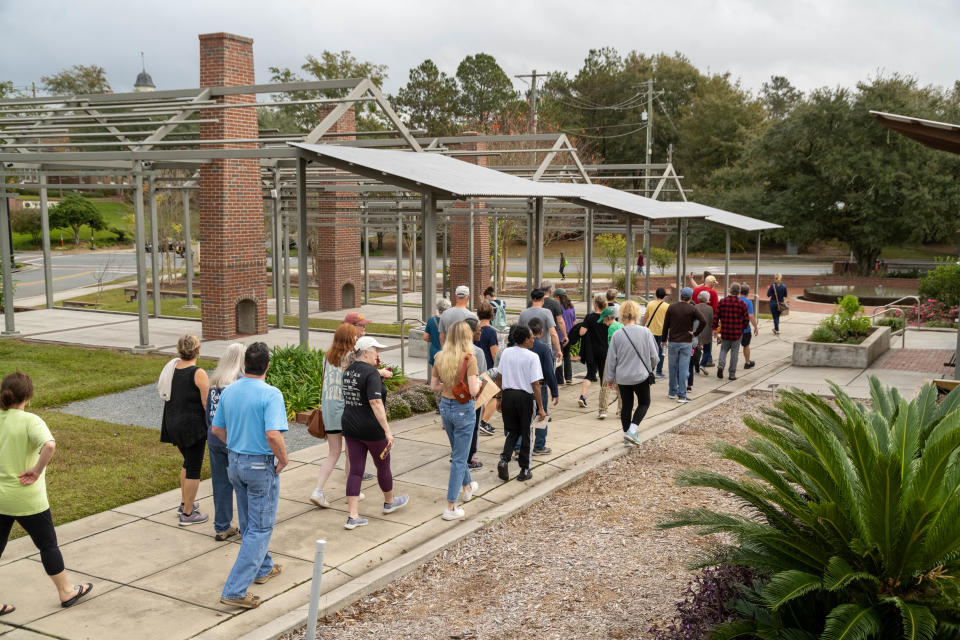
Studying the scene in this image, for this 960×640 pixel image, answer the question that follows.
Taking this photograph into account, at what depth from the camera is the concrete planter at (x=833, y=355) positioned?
613 inches

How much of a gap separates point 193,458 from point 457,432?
2221 mm

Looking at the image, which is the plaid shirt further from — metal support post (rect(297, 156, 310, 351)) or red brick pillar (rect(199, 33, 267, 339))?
red brick pillar (rect(199, 33, 267, 339))

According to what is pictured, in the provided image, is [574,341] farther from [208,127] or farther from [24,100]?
[24,100]

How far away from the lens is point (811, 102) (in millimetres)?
41844

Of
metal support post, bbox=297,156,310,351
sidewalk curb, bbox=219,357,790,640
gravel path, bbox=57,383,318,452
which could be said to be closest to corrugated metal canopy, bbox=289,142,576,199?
metal support post, bbox=297,156,310,351

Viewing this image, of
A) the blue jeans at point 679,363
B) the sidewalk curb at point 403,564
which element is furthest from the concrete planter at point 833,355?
the sidewalk curb at point 403,564

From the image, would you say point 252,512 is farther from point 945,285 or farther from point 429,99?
point 429,99

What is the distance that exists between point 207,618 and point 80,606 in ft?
3.02

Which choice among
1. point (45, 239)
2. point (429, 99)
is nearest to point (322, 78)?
point (429, 99)

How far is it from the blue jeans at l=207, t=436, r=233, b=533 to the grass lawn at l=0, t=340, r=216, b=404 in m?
5.80

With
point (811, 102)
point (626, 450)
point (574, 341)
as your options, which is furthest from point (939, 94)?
point (626, 450)

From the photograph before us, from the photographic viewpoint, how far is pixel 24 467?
5375 millimetres

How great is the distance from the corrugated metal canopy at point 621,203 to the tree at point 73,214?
45.7 meters

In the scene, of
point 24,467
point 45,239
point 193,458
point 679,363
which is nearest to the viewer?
point 24,467
